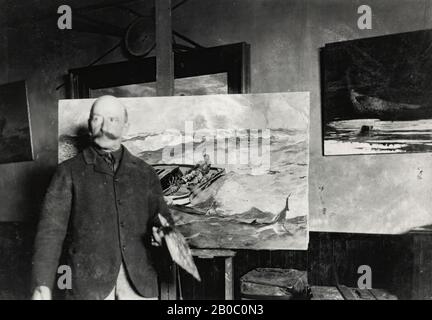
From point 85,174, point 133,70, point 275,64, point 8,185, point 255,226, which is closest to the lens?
point 85,174

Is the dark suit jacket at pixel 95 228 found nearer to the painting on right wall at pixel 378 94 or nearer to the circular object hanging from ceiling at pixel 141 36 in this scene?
the painting on right wall at pixel 378 94

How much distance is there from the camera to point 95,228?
8.59 ft

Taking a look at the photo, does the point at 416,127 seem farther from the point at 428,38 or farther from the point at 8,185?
the point at 8,185

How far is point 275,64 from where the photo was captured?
3.38m

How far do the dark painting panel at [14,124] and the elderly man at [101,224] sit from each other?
166cm

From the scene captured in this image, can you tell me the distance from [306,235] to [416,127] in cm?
98

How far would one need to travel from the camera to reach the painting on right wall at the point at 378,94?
292 centimetres

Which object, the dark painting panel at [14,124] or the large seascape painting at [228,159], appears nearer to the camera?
the large seascape painting at [228,159]

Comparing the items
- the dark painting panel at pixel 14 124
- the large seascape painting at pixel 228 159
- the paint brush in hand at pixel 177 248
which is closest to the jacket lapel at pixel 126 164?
the large seascape painting at pixel 228 159

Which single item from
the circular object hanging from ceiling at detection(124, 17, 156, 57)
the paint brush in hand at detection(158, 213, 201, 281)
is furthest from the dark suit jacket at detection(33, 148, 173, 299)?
the circular object hanging from ceiling at detection(124, 17, 156, 57)

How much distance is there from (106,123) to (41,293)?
3.24ft

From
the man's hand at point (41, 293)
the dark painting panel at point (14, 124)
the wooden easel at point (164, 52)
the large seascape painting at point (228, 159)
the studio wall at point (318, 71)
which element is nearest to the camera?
the man's hand at point (41, 293)

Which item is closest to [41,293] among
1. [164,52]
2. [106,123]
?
[106,123]
